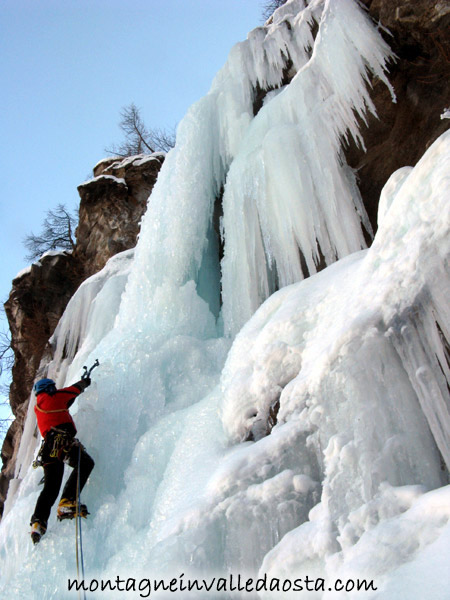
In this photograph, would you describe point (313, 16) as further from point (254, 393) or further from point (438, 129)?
point (254, 393)

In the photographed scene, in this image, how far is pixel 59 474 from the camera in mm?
3428

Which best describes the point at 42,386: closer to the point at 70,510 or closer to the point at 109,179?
the point at 70,510

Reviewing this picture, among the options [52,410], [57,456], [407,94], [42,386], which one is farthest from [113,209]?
[57,456]

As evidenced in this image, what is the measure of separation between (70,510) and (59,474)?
0.31 metres

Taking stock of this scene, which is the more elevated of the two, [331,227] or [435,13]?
[435,13]

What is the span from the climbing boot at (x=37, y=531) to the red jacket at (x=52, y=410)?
2.08 feet

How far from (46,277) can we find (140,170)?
276 cm

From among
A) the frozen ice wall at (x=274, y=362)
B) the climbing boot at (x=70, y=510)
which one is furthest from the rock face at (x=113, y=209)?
the climbing boot at (x=70, y=510)

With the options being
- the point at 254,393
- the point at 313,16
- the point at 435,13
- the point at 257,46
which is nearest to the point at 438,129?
the point at 435,13

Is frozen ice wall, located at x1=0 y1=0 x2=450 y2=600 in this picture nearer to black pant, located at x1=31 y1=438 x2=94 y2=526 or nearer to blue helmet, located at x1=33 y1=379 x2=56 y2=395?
black pant, located at x1=31 y1=438 x2=94 y2=526

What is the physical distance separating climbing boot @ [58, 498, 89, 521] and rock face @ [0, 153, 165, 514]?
683 centimetres

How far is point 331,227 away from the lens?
4992 mm

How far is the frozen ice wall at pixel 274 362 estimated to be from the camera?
2.10 metres

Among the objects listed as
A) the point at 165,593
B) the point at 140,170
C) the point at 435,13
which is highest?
the point at 140,170
